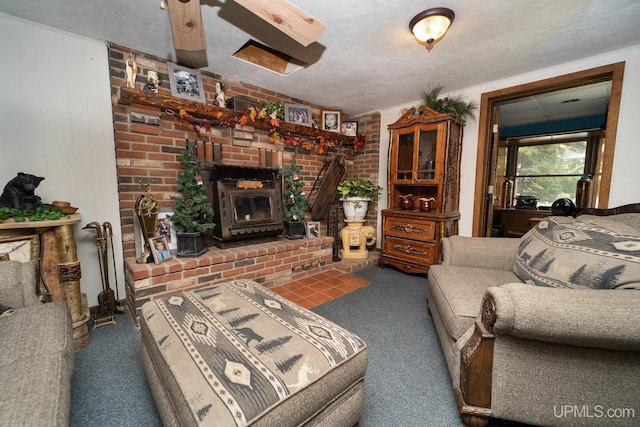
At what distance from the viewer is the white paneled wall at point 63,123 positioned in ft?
5.86

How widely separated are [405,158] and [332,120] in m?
1.17

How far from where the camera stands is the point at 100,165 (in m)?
2.11

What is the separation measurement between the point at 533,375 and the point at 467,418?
328 millimetres

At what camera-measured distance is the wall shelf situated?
207 cm

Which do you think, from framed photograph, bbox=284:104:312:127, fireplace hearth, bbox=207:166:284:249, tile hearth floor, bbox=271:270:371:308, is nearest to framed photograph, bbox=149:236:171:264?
fireplace hearth, bbox=207:166:284:249

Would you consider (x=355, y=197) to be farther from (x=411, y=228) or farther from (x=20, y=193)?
(x=20, y=193)

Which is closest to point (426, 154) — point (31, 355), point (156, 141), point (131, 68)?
point (156, 141)

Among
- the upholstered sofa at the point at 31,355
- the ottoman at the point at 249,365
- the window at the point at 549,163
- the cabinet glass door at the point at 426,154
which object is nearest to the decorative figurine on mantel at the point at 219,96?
the upholstered sofa at the point at 31,355

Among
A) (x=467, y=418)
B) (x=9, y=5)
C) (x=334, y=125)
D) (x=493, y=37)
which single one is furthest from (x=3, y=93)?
(x=493, y=37)

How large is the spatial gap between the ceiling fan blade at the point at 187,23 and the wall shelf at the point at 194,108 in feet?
1.64

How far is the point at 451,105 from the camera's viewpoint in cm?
288

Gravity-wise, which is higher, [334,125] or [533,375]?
[334,125]

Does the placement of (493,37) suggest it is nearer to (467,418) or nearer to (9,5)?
(467,418)

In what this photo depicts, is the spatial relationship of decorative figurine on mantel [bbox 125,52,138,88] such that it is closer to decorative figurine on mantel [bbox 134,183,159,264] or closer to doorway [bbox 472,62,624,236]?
decorative figurine on mantel [bbox 134,183,159,264]
